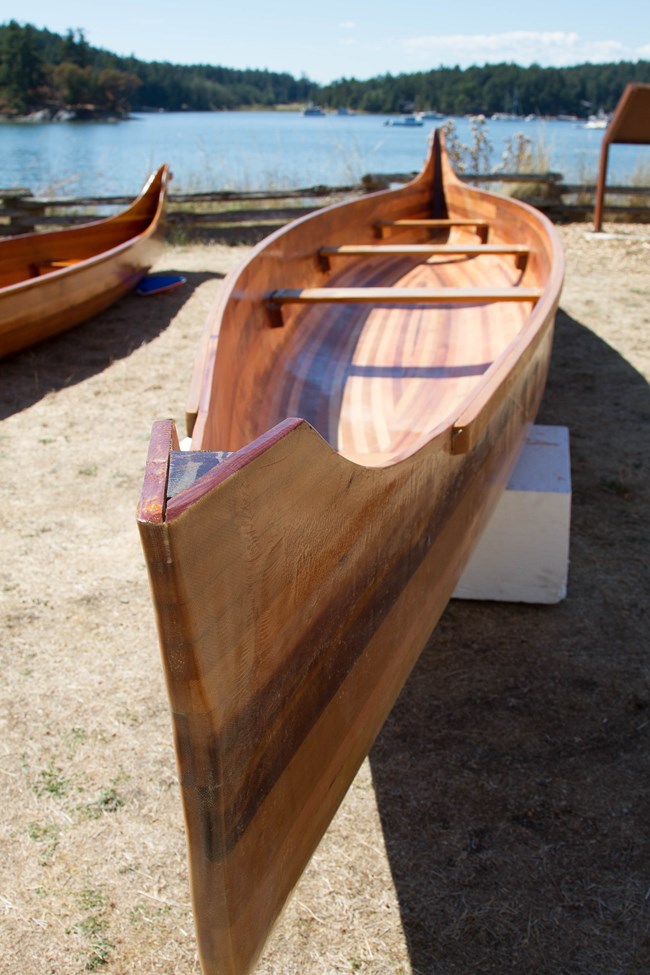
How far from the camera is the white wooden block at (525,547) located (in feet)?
Answer: 9.00

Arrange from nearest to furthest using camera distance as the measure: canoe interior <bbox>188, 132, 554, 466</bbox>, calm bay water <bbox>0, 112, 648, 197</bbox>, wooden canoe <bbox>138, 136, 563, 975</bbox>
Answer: wooden canoe <bbox>138, 136, 563, 975</bbox>, canoe interior <bbox>188, 132, 554, 466</bbox>, calm bay water <bbox>0, 112, 648, 197</bbox>

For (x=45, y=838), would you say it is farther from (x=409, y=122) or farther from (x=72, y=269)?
(x=409, y=122)

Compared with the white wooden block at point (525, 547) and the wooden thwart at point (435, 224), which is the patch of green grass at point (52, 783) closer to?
the white wooden block at point (525, 547)

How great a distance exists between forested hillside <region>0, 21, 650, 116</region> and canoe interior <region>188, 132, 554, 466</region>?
25.7 m

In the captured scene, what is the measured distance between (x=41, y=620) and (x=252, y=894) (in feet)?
5.43

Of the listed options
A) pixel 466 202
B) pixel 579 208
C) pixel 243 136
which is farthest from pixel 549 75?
pixel 466 202

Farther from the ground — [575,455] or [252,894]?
[252,894]

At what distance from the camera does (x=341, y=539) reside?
1385 millimetres

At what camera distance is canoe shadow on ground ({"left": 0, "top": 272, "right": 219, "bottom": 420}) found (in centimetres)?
486

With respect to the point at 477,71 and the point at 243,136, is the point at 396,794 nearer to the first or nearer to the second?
the point at 243,136

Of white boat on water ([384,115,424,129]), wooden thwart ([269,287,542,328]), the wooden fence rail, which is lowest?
white boat on water ([384,115,424,129])

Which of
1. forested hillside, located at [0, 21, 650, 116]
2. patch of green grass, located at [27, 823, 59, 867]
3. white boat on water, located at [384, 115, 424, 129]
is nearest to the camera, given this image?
patch of green grass, located at [27, 823, 59, 867]

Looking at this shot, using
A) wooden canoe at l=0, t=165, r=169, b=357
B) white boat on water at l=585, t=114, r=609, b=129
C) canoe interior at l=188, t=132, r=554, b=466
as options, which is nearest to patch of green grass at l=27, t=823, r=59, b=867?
canoe interior at l=188, t=132, r=554, b=466

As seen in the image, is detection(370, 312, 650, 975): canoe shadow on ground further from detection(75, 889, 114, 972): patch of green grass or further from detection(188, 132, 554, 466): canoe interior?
detection(188, 132, 554, 466): canoe interior
